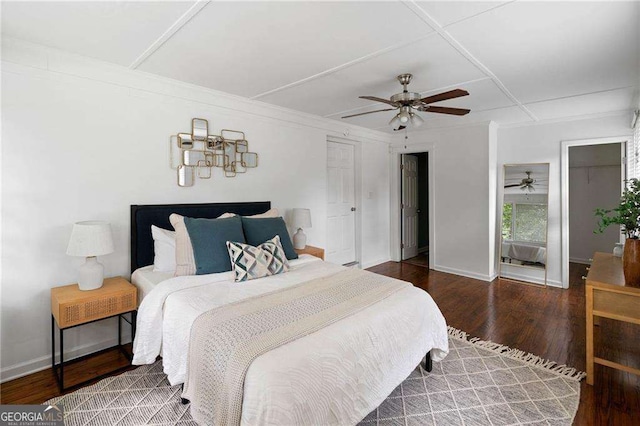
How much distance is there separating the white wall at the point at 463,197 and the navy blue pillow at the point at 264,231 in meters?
3.17

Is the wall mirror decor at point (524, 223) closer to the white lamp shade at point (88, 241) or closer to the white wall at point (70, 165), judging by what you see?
the white wall at point (70, 165)

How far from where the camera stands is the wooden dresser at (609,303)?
209cm

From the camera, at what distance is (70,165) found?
2506 mm

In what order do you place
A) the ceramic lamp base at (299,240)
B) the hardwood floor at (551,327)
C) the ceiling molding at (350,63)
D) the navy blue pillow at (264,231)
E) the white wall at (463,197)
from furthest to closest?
the white wall at (463,197), the ceramic lamp base at (299,240), the navy blue pillow at (264,231), the ceiling molding at (350,63), the hardwood floor at (551,327)

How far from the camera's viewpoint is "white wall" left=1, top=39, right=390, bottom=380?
228cm

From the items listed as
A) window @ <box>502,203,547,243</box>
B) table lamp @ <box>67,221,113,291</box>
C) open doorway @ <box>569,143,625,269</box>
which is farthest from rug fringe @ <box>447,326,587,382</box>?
open doorway @ <box>569,143,625,269</box>

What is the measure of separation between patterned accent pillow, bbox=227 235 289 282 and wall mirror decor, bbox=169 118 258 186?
106cm

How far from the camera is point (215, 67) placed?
8.87 feet

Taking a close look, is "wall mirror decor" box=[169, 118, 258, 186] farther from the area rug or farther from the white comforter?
the area rug

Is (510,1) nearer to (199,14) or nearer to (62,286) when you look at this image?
(199,14)

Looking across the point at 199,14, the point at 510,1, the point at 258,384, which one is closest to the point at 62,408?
the point at 258,384

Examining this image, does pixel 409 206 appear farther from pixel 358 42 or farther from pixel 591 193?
pixel 358 42

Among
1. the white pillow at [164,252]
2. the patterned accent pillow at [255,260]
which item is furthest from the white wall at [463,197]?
the white pillow at [164,252]

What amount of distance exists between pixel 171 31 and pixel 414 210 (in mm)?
5373
